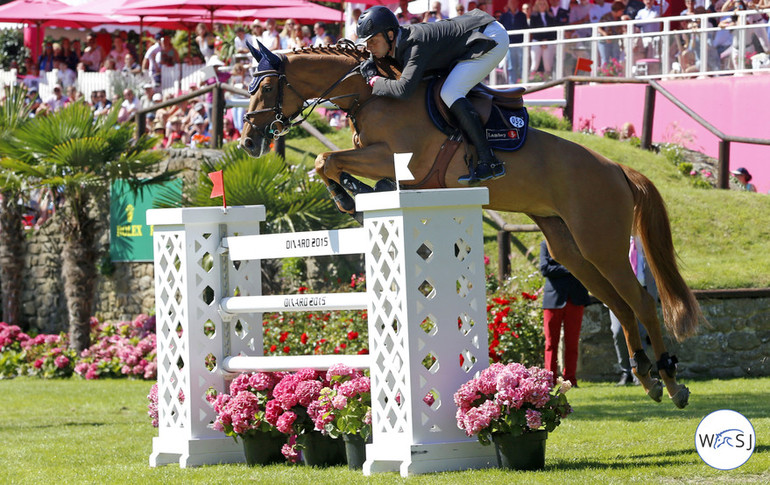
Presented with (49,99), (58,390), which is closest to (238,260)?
(58,390)

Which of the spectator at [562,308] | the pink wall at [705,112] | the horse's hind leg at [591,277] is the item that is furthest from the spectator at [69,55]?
the horse's hind leg at [591,277]

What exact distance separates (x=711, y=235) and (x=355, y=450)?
7961 mm

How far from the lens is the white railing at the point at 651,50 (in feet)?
52.4

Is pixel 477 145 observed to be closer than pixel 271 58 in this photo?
Yes

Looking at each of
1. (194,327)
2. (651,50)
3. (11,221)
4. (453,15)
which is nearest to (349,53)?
(194,327)

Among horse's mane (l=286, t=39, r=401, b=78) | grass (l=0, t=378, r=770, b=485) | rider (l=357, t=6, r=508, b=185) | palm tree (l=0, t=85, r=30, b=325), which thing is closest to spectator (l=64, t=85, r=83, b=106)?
palm tree (l=0, t=85, r=30, b=325)

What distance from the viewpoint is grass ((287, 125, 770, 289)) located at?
11547 mm

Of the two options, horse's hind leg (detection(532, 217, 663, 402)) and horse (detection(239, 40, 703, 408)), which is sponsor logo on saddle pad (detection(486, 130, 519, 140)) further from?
horse's hind leg (detection(532, 217, 663, 402))

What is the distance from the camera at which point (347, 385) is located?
5910 millimetres

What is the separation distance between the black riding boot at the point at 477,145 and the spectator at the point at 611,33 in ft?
35.5

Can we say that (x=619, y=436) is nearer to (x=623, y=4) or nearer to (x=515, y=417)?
(x=515, y=417)

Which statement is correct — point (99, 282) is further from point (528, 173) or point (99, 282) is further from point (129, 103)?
point (528, 173)

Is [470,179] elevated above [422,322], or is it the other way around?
[470,179]

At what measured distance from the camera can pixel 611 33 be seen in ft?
59.1
